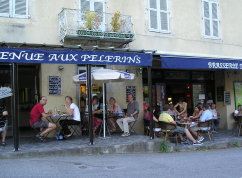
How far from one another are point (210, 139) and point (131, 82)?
142 inches

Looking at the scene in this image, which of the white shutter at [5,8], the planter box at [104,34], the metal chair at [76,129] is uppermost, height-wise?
the white shutter at [5,8]

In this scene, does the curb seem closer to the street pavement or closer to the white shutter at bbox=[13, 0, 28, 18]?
the street pavement

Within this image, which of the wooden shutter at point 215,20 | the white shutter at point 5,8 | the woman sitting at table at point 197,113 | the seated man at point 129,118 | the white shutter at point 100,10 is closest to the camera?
the white shutter at point 5,8

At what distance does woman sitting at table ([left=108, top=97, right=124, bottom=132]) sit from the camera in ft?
35.7

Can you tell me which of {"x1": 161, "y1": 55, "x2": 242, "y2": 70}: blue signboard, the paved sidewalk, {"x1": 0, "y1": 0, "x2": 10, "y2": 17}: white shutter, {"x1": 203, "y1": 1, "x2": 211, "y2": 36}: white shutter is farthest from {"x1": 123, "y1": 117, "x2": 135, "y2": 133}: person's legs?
{"x1": 203, "y1": 1, "x2": 211, "y2": 36}: white shutter

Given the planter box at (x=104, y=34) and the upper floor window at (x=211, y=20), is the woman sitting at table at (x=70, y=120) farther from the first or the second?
the upper floor window at (x=211, y=20)

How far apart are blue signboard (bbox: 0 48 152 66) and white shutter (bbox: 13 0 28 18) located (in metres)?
2.84

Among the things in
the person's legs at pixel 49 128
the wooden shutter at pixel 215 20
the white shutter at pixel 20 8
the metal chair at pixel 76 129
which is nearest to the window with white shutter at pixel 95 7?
the white shutter at pixel 20 8

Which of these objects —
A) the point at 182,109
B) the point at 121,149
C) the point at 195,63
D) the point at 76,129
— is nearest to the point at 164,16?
the point at 195,63

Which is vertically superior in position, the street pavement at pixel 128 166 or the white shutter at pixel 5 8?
the white shutter at pixel 5 8

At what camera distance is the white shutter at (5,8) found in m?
10.3

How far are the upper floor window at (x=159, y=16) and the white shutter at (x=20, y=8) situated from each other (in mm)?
4932

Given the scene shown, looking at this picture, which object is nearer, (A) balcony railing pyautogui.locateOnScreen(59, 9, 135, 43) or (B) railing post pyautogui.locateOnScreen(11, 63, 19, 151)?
(B) railing post pyautogui.locateOnScreen(11, 63, 19, 151)

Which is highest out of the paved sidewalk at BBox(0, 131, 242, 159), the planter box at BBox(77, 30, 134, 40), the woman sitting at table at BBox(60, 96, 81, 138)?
the planter box at BBox(77, 30, 134, 40)
